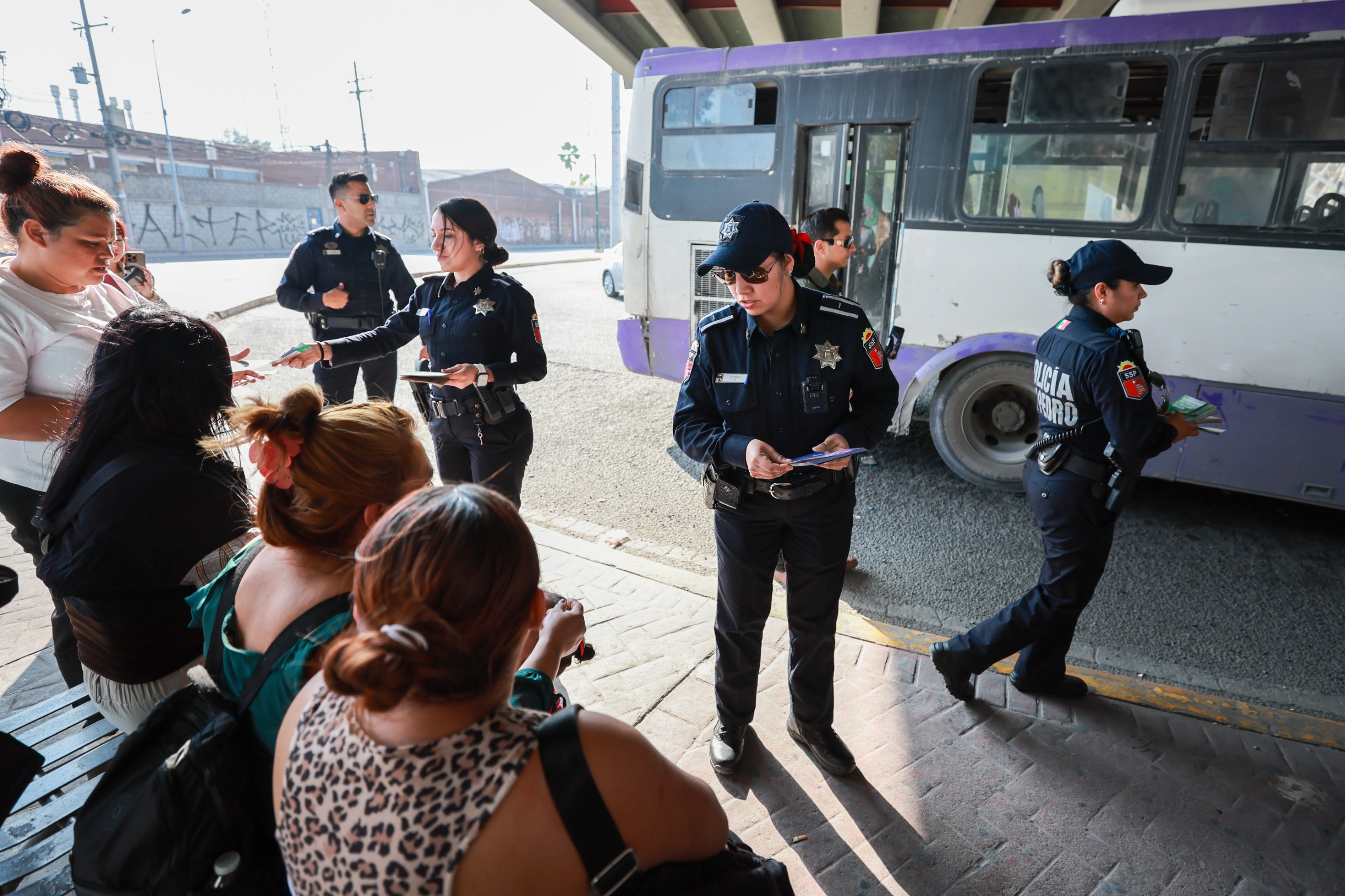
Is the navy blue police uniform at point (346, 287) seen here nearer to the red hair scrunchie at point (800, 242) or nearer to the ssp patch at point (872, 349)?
the red hair scrunchie at point (800, 242)

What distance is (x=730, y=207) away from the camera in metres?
6.13

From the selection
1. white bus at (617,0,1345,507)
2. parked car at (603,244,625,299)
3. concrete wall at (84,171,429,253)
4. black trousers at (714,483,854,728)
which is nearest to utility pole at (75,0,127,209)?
concrete wall at (84,171,429,253)

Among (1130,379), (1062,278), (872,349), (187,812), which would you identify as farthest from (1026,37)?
(187,812)

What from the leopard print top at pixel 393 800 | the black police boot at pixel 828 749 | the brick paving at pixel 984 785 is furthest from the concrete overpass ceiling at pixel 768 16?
the leopard print top at pixel 393 800

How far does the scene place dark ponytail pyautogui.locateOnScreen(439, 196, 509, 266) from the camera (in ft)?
10.6

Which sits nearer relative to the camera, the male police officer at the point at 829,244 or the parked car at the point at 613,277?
the male police officer at the point at 829,244

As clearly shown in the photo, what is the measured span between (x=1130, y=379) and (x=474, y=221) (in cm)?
275

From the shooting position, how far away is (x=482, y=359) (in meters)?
3.39

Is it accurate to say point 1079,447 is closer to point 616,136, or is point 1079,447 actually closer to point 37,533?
point 37,533

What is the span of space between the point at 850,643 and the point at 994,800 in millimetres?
1006

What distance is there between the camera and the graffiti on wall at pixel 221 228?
32.3 meters

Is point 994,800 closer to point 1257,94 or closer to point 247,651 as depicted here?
point 247,651

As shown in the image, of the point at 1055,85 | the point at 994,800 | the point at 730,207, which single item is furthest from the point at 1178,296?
the point at 994,800

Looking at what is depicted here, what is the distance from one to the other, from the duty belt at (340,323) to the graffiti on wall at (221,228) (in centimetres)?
3123
